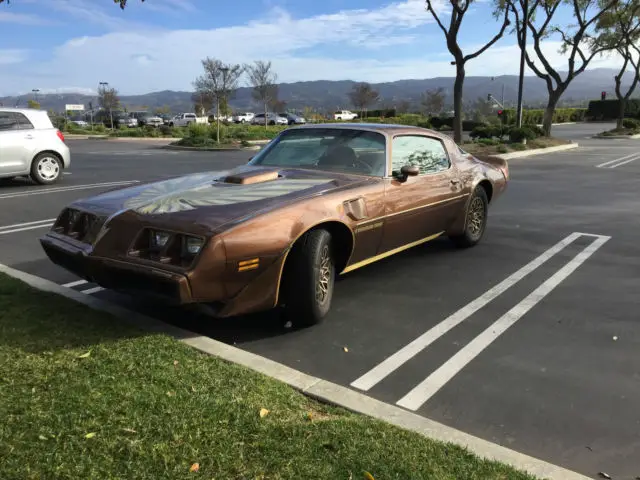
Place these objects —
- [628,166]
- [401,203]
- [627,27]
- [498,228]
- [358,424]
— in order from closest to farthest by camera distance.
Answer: [358,424] → [401,203] → [498,228] → [628,166] → [627,27]

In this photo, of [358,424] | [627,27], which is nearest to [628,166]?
[358,424]

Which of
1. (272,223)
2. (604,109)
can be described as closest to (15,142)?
(272,223)

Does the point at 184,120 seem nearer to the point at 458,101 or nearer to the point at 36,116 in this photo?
the point at 458,101

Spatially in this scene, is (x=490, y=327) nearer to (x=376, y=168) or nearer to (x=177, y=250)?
(x=376, y=168)

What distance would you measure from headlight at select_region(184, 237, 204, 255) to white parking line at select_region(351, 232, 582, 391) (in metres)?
1.26

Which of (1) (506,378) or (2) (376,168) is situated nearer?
(1) (506,378)

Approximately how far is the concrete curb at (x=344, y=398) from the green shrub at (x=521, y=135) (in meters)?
21.6

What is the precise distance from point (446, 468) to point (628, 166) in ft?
55.5

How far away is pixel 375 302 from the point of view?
469 cm

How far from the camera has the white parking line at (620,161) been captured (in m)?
17.0

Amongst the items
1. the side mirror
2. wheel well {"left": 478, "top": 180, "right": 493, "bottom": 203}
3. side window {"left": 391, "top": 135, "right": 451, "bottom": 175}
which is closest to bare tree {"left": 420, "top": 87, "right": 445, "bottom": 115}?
wheel well {"left": 478, "top": 180, "right": 493, "bottom": 203}

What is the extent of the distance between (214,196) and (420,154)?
2329 mm

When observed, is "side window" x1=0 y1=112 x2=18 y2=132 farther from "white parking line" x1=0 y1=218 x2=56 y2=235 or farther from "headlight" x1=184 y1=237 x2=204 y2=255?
"headlight" x1=184 y1=237 x2=204 y2=255

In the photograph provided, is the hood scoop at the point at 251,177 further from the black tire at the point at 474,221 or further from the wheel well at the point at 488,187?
the wheel well at the point at 488,187
